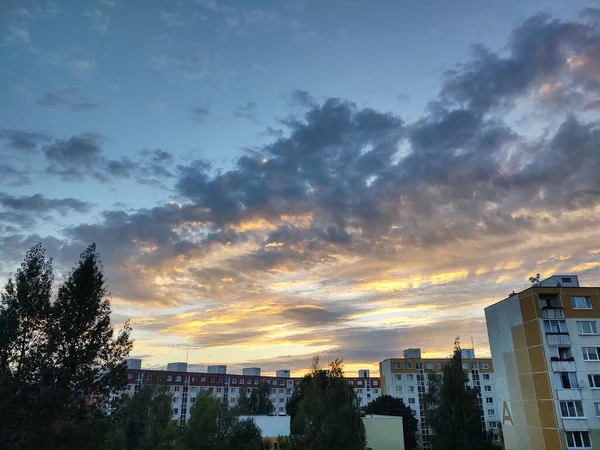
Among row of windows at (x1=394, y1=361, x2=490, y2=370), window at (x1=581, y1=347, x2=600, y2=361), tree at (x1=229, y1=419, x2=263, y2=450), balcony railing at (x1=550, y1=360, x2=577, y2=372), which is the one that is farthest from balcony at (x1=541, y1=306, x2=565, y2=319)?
row of windows at (x1=394, y1=361, x2=490, y2=370)

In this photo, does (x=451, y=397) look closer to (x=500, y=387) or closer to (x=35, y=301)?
(x=500, y=387)

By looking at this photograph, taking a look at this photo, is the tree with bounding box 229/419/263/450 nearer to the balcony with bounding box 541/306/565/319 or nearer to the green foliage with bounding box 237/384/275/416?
the balcony with bounding box 541/306/565/319

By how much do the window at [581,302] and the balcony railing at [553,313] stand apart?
1.83m

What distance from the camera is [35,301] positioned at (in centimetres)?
2675

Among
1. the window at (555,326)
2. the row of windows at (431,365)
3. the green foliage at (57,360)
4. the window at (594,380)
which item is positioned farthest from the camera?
the row of windows at (431,365)

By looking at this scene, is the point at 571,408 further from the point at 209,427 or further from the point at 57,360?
the point at 57,360

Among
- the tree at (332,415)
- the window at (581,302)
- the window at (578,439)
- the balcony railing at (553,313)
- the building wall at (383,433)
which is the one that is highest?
the window at (581,302)

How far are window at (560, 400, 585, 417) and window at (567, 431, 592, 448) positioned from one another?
1.67 metres

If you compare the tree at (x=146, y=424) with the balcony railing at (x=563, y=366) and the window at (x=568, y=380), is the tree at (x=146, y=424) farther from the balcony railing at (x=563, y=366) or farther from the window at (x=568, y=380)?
the window at (x=568, y=380)

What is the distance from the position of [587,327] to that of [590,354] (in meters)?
2.94

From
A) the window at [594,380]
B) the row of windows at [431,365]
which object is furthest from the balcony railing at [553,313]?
the row of windows at [431,365]

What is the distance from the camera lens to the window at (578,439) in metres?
42.3

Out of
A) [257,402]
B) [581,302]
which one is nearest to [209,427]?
[581,302]

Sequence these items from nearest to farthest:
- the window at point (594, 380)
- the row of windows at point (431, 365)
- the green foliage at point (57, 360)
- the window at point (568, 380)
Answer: the green foliage at point (57, 360)
the window at point (594, 380)
the window at point (568, 380)
the row of windows at point (431, 365)
